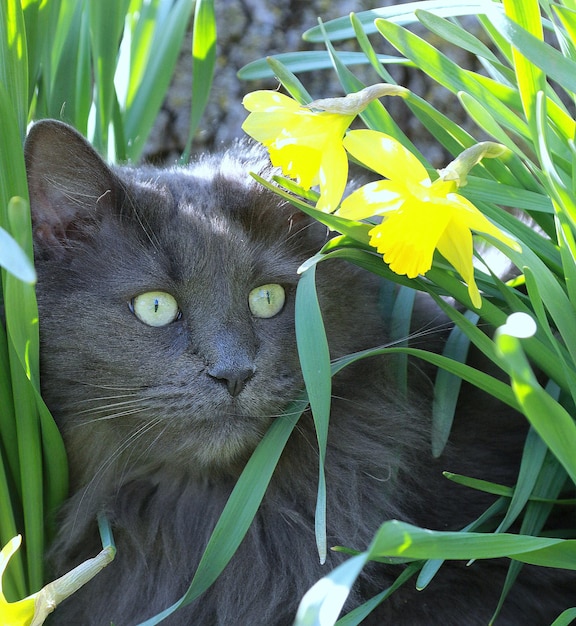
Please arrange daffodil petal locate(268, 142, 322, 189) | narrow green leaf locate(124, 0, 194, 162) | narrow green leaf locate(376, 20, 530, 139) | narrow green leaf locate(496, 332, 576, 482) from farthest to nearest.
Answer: narrow green leaf locate(124, 0, 194, 162), narrow green leaf locate(376, 20, 530, 139), daffodil petal locate(268, 142, 322, 189), narrow green leaf locate(496, 332, 576, 482)

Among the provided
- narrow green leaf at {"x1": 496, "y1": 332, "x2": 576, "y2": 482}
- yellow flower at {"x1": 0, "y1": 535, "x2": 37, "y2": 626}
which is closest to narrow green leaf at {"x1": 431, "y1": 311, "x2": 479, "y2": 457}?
narrow green leaf at {"x1": 496, "y1": 332, "x2": 576, "y2": 482}

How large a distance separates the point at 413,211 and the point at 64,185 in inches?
Result: 27.7

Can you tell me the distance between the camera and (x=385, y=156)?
1.02 meters

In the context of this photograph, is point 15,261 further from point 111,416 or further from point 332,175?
point 111,416

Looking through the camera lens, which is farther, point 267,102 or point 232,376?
point 232,376

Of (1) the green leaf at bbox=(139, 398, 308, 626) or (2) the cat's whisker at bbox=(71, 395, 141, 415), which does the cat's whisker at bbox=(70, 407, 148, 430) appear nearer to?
(2) the cat's whisker at bbox=(71, 395, 141, 415)

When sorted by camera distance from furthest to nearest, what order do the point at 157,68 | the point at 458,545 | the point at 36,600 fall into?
the point at 157,68 → the point at 36,600 → the point at 458,545

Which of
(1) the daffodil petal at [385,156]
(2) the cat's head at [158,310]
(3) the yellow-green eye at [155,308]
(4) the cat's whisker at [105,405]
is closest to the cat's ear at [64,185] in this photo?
(2) the cat's head at [158,310]

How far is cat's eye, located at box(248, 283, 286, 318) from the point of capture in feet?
4.74

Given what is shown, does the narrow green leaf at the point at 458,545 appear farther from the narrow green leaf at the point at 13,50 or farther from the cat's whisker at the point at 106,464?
the narrow green leaf at the point at 13,50

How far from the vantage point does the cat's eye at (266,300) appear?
1445mm

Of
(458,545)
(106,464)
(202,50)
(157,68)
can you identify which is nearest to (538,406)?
(458,545)

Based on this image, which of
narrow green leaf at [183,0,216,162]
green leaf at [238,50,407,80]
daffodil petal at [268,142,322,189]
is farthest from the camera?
narrow green leaf at [183,0,216,162]

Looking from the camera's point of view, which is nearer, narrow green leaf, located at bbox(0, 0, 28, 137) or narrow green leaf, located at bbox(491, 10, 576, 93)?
narrow green leaf, located at bbox(491, 10, 576, 93)
